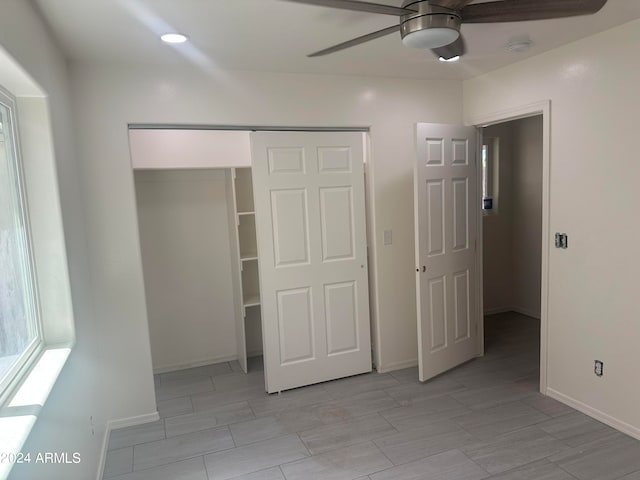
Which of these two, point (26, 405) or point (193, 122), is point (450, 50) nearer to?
point (193, 122)

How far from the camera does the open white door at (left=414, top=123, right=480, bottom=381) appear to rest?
3.39 m

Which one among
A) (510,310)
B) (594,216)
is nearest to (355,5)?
(594,216)

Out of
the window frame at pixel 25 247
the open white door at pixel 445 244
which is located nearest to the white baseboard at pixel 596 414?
the open white door at pixel 445 244

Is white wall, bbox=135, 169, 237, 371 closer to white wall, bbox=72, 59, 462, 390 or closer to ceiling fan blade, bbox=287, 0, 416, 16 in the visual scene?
white wall, bbox=72, 59, 462, 390

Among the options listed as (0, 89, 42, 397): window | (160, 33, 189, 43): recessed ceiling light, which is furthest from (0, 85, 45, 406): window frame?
(160, 33, 189, 43): recessed ceiling light

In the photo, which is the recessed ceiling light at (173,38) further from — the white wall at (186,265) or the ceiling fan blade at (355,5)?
the white wall at (186,265)

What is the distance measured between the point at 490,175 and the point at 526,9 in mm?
3611

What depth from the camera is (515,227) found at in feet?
17.0

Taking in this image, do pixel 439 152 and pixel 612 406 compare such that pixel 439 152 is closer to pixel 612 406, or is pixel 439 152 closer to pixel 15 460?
pixel 612 406

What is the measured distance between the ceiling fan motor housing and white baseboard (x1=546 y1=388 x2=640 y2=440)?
2.50 meters

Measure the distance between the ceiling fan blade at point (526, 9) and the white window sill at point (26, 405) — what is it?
2140 millimetres

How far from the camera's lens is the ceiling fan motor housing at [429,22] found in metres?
1.78

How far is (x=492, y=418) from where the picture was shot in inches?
116

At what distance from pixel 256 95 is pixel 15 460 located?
2608mm
